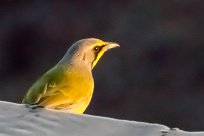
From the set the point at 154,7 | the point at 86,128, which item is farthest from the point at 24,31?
the point at 86,128

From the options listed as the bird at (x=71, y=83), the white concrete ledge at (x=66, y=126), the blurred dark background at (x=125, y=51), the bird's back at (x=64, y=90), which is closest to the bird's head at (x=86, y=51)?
the bird at (x=71, y=83)

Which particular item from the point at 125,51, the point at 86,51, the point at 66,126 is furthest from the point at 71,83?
the point at 125,51

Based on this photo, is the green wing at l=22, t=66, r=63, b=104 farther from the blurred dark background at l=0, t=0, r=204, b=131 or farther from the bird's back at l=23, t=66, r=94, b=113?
the blurred dark background at l=0, t=0, r=204, b=131

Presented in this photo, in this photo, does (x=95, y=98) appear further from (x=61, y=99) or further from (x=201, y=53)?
(x=61, y=99)

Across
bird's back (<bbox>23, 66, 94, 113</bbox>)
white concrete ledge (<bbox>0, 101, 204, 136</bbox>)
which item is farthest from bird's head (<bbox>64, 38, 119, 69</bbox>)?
white concrete ledge (<bbox>0, 101, 204, 136</bbox>)

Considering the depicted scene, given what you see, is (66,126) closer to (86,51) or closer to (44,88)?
(44,88)

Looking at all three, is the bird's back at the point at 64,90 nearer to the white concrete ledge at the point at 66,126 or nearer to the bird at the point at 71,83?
the bird at the point at 71,83

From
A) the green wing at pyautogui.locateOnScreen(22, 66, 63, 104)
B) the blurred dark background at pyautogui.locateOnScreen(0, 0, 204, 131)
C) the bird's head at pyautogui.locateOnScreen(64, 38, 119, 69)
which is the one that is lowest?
the green wing at pyautogui.locateOnScreen(22, 66, 63, 104)
